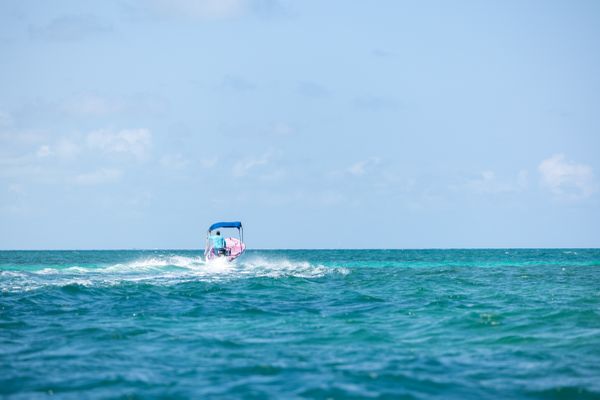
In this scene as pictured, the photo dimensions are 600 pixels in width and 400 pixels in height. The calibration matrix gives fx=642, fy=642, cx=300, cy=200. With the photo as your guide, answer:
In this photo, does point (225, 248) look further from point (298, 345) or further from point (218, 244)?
point (298, 345)

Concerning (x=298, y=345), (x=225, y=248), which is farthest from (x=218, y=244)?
(x=298, y=345)

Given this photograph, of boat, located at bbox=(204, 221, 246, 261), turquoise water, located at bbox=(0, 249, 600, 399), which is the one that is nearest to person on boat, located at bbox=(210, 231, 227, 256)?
boat, located at bbox=(204, 221, 246, 261)

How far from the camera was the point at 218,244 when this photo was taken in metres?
51.0

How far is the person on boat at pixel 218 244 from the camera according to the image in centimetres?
5088

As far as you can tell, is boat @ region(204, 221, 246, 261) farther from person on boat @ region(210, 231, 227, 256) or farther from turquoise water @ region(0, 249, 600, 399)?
turquoise water @ region(0, 249, 600, 399)

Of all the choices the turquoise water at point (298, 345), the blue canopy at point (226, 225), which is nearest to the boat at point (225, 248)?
the blue canopy at point (226, 225)

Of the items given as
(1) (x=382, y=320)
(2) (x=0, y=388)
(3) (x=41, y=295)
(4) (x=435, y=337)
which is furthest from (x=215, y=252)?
(2) (x=0, y=388)

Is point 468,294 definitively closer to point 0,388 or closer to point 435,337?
point 435,337

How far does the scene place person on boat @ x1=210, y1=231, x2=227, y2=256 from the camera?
50875mm

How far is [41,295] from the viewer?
26.2 meters

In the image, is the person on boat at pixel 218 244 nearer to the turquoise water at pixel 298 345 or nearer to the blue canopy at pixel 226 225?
the blue canopy at pixel 226 225

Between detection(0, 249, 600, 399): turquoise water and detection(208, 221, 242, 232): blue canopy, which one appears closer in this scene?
detection(0, 249, 600, 399): turquoise water

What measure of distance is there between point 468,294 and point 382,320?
9449 mm

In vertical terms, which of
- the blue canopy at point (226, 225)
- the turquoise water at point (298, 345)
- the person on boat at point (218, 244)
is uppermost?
the blue canopy at point (226, 225)
